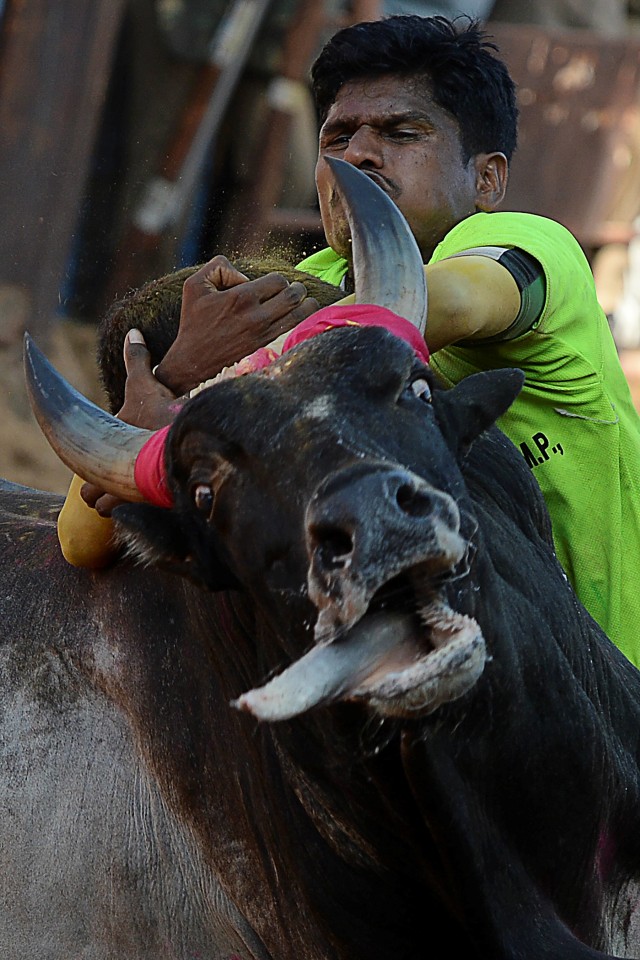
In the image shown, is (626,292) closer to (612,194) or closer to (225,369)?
(612,194)

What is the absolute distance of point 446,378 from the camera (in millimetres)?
3883

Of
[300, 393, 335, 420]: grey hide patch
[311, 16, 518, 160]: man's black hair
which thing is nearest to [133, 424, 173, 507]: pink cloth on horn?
[300, 393, 335, 420]: grey hide patch

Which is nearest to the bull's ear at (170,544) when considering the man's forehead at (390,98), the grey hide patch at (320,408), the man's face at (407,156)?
the grey hide patch at (320,408)

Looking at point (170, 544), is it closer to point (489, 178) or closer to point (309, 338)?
point (309, 338)

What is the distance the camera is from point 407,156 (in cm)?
410

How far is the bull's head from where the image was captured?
2600mm

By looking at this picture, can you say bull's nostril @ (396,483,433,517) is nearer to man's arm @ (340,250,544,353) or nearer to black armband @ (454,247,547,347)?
man's arm @ (340,250,544,353)

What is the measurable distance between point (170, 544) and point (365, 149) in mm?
1481

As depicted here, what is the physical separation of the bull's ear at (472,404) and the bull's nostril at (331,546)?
1.68ft

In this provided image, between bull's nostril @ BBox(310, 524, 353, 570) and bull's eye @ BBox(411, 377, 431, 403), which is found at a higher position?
bull's eye @ BBox(411, 377, 431, 403)

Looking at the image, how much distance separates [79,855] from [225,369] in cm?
134

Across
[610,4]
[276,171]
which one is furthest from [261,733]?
[610,4]

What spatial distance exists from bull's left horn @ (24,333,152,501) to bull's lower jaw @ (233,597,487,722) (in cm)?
72

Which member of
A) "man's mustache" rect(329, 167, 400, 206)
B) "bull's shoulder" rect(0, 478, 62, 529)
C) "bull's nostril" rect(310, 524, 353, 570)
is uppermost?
"man's mustache" rect(329, 167, 400, 206)
